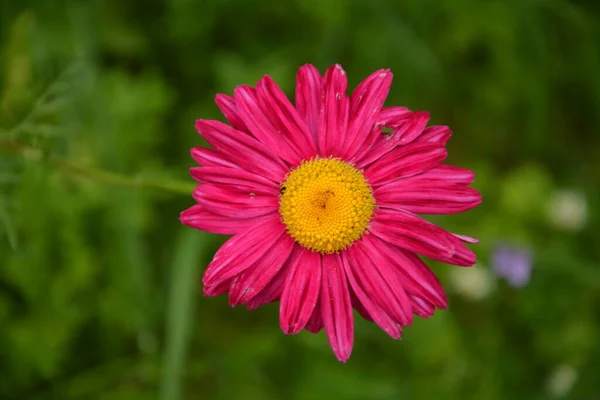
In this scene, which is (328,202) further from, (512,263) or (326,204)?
(512,263)

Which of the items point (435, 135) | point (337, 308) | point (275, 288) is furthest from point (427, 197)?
point (275, 288)

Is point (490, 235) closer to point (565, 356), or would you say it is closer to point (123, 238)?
point (565, 356)

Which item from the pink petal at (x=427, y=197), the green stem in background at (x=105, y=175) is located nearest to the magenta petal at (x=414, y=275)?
the pink petal at (x=427, y=197)

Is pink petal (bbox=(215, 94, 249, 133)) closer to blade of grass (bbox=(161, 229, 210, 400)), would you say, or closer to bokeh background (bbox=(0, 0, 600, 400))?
blade of grass (bbox=(161, 229, 210, 400))

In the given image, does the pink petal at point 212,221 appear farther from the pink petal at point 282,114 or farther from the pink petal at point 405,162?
the pink petal at point 405,162

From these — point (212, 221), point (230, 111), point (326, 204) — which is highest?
point (230, 111)

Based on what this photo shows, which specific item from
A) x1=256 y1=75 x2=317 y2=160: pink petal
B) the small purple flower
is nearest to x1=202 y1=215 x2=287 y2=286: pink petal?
x1=256 y1=75 x2=317 y2=160: pink petal
